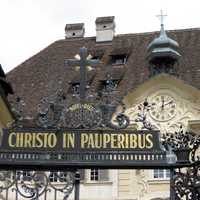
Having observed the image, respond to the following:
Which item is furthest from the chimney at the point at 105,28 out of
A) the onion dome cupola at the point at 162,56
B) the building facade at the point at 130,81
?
the onion dome cupola at the point at 162,56

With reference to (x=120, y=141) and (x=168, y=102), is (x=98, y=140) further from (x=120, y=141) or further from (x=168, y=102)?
(x=168, y=102)

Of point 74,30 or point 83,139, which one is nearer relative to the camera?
point 83,139

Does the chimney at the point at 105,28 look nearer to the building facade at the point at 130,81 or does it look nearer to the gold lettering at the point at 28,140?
the building facade at the point at 130,81

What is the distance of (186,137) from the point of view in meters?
9.83

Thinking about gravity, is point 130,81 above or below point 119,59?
below

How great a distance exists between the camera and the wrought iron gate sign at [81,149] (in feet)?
31.4

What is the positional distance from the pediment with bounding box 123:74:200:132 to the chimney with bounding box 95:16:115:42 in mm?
7310

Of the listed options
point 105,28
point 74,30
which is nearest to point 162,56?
point 105,28

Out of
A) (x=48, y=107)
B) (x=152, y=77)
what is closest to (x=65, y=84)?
(x=152, y=77)

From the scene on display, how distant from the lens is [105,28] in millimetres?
30516

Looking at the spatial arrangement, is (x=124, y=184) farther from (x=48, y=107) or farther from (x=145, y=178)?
(x=48, y=107)

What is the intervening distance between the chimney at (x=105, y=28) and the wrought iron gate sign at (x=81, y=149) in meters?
20.4

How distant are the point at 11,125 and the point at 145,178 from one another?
13.1 metres

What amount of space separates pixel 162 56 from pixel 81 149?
15401 millimetres
